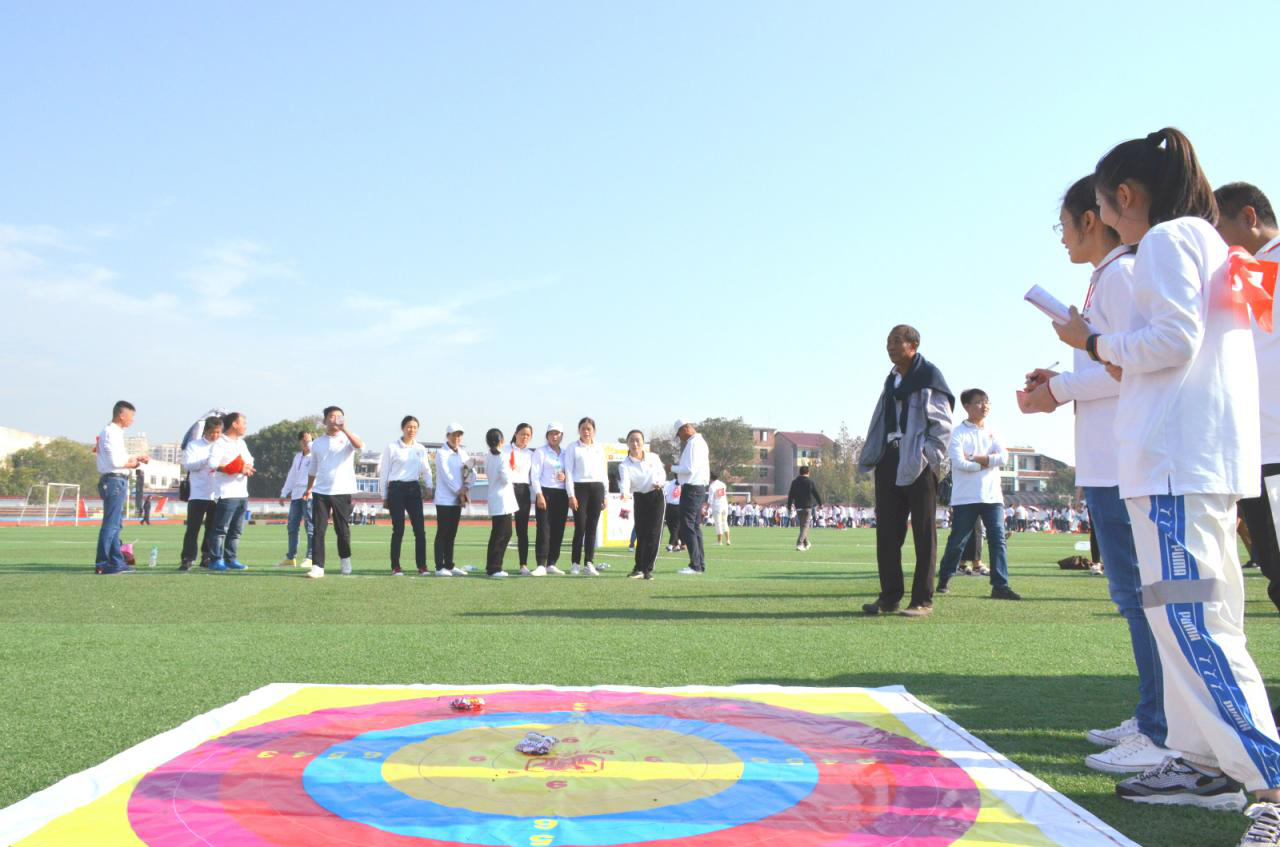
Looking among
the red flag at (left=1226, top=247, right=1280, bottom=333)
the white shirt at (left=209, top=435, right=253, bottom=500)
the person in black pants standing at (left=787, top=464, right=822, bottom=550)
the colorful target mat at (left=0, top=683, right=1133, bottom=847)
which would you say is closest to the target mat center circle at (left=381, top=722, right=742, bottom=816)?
the colorful target mat at (left=0, top=683, right=1133, bottom=847)

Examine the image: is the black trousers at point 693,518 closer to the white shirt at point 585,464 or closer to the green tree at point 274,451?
the white shirt at point 585,464

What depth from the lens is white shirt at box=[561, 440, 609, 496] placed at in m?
11.9

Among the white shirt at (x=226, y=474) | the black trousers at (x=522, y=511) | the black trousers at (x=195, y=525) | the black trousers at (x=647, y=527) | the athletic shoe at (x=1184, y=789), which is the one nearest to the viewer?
the athletic shoe at (x=1184, y=789)

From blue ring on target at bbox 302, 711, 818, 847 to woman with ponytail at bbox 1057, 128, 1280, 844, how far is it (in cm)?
103

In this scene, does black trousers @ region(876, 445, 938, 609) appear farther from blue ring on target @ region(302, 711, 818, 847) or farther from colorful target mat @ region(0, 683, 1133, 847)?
blue ring on target @ region(302, 711, 818, 847)

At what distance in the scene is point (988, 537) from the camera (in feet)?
29.1

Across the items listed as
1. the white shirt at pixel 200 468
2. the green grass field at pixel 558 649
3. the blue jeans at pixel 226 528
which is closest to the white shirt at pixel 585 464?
the green grass field at pixel 558 649

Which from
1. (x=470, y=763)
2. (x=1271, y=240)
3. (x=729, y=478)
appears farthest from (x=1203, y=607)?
(x=729, y=478)

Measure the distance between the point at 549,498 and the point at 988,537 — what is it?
5.80 m

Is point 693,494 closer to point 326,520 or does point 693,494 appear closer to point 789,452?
point 326,520

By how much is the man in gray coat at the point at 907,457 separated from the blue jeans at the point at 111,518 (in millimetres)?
8549

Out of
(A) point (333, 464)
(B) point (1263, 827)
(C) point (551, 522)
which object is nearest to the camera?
(B) point (1263, 827)

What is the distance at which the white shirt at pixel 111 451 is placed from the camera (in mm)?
10703

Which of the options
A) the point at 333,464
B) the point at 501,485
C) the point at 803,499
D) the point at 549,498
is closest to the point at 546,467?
the point at 549,498
